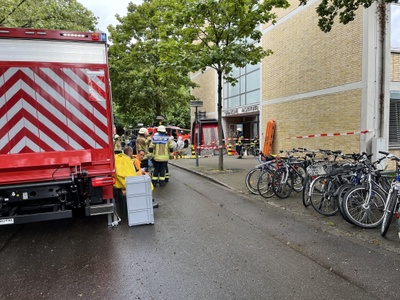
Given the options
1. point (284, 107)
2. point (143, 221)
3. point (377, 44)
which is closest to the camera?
point (143, 221)

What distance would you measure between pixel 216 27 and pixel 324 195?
25.3ft

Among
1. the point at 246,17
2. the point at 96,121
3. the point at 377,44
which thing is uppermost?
the point at 246,17

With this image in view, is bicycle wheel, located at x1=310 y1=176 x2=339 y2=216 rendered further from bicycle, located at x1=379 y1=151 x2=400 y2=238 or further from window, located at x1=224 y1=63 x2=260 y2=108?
window, located at x1=224 y1=63 x2=260 y2=108

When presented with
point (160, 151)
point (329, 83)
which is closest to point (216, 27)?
point (329, 83)

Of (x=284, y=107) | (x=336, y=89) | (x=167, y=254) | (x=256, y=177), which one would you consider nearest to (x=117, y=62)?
(x=284, y=107)

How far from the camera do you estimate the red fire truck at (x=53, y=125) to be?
14.7ft

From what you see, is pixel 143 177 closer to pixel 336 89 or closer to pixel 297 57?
pixel 336 89

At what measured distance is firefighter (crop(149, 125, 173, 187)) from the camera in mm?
9000

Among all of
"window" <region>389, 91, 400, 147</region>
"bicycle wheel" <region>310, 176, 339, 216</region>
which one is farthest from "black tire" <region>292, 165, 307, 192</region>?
"window" <region>389, 91, 400, 147</region>

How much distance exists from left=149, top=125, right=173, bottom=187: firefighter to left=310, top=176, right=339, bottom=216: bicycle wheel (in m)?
4.47

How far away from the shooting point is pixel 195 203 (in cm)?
719

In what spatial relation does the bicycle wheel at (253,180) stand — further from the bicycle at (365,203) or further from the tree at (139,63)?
the tree at (139,63)

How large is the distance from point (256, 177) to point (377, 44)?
20.9 ft

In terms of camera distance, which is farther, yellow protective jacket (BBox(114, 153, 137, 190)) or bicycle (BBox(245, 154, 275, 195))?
bicycle (BBox(245, 154, 275, 195))
